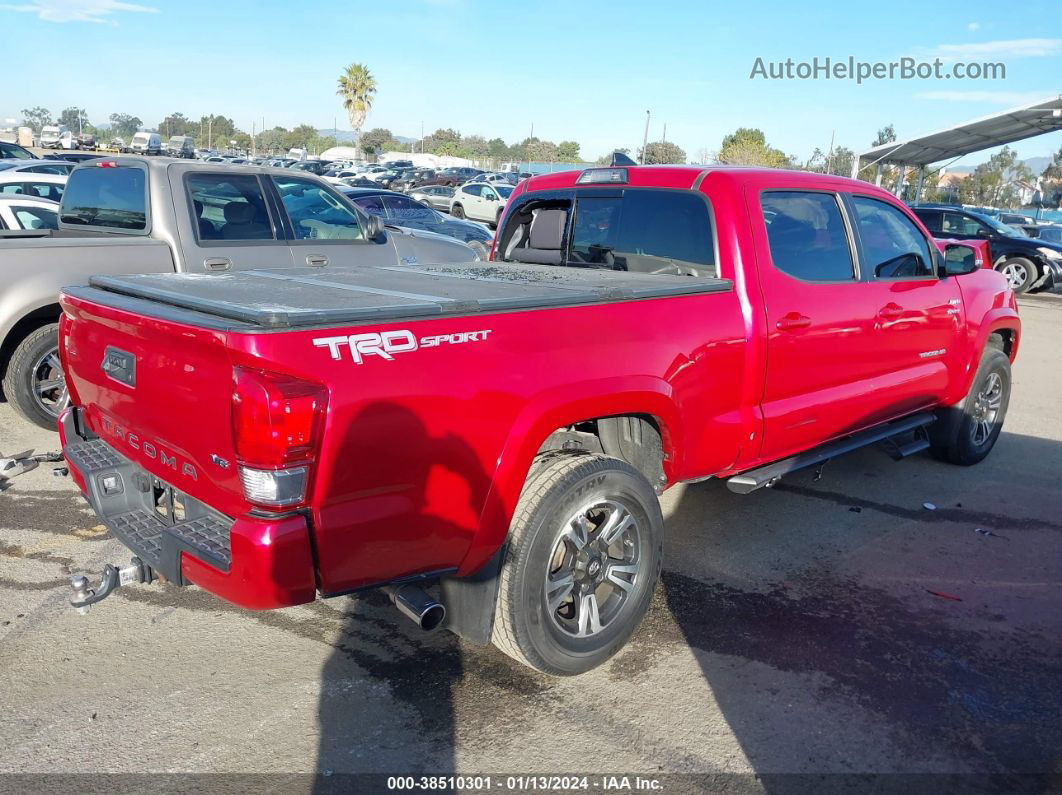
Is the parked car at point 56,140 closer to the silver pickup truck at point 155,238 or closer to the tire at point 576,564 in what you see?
the silver pickup truck at point 155,238

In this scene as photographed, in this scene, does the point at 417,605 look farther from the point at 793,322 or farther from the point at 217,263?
the point at 217,263

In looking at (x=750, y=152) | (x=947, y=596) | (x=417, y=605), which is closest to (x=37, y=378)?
(x=417, y=605)

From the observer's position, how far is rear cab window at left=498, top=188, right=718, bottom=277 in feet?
13.6

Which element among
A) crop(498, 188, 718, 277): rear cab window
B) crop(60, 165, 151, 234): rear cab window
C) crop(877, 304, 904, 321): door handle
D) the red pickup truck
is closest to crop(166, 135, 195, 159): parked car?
crop(60, 165, 151, 234): rear cab window

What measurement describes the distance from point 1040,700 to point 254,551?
3.00 metres

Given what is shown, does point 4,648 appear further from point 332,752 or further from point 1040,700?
point 1040,700

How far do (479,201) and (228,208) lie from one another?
74.7ft

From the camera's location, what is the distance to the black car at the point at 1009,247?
17391 mm

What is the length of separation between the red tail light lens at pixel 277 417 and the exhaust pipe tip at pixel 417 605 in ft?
2.15

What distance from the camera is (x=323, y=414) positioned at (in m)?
2.49

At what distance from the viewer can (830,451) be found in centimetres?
472

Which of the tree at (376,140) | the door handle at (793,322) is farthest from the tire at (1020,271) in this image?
the tree at (376,140)

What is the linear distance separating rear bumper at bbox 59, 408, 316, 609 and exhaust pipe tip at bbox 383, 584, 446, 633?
1.05 feet

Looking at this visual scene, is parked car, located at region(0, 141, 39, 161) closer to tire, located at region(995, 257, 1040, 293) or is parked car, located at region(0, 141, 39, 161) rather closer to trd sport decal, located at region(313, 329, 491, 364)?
tire, located at region(995, 257, 1040, 293)
